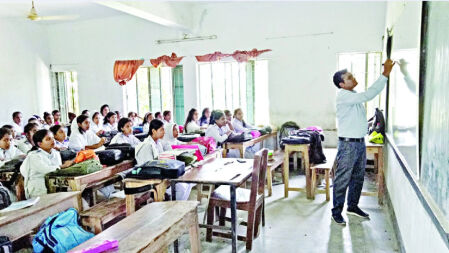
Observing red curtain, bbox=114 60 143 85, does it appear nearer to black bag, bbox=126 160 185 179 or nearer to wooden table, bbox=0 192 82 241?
black bag, bbox=126 160 185 179

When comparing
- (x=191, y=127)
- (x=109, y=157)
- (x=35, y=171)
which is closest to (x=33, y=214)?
(x=35, y=171)

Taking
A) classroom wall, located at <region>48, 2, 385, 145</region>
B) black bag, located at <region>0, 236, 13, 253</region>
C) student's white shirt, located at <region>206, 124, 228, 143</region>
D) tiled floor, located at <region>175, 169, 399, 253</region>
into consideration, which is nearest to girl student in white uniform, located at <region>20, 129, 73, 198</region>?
black bag, located at <region>0, 236, 13, 253</region>

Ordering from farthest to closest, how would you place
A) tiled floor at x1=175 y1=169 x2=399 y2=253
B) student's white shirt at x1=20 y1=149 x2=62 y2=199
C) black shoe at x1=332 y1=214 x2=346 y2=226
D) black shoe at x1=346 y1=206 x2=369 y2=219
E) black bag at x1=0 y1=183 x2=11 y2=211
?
black shoe at x1=346 y1=206 x2=369 y2=219
black shoe at x1=332 y1=214 x2=346 y2=226
student's white shirt at x1=20 y1=149 x2=62 y2=199
tiled floor at x1=175 y1=169 x2=399 y2=253
black bag at x1=0 y1=183 x2=11 y2=211

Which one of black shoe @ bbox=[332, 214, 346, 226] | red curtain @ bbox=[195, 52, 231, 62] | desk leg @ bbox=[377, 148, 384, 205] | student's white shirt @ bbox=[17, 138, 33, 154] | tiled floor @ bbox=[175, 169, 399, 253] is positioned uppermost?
red curtain @ bbox=[195, 52, 231, 62]

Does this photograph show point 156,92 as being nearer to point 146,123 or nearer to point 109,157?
point 146,123

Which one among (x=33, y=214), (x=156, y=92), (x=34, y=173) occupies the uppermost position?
(x=156, y=92)

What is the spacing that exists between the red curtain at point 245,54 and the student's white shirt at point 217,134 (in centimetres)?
209

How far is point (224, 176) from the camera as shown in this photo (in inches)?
118

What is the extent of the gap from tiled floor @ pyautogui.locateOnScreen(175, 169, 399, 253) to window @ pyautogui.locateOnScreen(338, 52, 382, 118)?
8.17ft

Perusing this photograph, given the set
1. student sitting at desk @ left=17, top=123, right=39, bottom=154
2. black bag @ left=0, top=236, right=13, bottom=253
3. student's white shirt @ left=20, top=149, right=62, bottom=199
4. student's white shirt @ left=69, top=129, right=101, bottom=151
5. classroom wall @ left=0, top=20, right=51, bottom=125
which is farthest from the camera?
classroom wall @ left=0, top=20, right=51, bottom=125

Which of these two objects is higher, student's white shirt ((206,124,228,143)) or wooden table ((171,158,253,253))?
student's white shirt ((206,124,228,143))

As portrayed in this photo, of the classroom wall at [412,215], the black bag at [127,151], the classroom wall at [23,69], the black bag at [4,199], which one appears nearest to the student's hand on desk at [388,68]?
the classroom wall at [412,215]

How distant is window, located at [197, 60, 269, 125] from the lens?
718cm

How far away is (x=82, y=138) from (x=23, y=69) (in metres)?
Answer: 3.97
